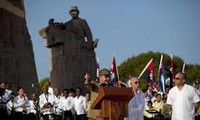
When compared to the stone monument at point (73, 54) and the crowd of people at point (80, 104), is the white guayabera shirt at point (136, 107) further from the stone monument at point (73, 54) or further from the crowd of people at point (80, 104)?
the stone monument at point (73, 54)

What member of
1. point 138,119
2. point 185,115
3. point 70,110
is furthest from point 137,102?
point 70,110

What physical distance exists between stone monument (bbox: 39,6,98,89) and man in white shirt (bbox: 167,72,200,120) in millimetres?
14396

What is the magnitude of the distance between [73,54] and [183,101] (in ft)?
49.2

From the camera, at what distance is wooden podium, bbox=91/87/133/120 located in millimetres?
7297

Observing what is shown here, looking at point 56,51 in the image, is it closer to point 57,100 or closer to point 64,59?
point 64,59

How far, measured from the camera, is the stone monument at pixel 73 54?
2595 centimetres

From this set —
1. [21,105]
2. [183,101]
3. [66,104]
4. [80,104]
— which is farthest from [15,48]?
[183,101]

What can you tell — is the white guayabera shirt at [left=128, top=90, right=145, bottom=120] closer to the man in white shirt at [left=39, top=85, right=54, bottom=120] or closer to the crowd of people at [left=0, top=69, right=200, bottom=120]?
the crowd of people at [left=0, top=69, right=200, bottom=120]

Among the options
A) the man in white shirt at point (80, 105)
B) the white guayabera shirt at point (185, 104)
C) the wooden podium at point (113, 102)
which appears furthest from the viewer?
the man in white shirt at point (80, 105)

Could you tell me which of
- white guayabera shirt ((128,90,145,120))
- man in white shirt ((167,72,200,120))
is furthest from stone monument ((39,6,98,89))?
white guayabera shirt ((128,90,145,120))

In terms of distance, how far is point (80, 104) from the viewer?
21.1 meters

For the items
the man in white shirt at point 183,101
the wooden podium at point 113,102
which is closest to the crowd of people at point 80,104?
the man in white shirt at point 183,101

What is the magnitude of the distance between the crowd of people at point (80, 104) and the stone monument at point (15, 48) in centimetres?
218

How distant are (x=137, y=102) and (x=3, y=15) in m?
13.8
